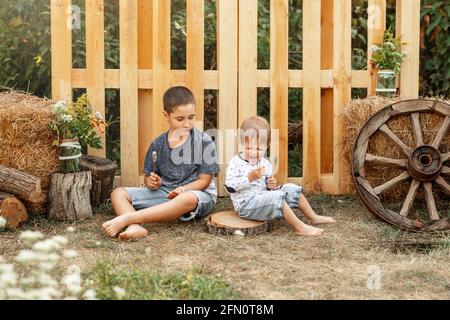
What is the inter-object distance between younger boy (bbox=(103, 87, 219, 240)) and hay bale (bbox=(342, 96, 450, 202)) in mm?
998

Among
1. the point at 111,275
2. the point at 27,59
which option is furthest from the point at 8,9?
the point at 111,275

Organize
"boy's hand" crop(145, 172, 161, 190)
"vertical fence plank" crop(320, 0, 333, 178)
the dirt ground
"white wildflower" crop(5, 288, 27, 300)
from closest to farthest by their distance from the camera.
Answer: "white wildflower" crop(5, 288, 27, 300) < the dirt ground < "boy's hand" crop(145, 172, 161, 190) < "vertical fence plank" crop(320, 0, 333, 178)

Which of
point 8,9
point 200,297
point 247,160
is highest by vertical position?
point 8,9

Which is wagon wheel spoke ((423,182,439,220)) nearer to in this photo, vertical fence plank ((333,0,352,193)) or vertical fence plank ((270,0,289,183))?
vertical fence plank ((333,0,352,193))

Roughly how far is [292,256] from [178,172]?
48.2 inches

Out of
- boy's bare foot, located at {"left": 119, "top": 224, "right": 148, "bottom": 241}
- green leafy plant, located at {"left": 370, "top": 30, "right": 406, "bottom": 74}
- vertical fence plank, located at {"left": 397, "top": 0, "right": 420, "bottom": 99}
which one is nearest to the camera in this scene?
boy's bare foot, located at {"left": 119, "top": 224, "right": 148, "bottom": 241}

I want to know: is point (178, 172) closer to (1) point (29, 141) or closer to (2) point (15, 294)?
(1) point (29, 141)

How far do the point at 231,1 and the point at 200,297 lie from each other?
288cm

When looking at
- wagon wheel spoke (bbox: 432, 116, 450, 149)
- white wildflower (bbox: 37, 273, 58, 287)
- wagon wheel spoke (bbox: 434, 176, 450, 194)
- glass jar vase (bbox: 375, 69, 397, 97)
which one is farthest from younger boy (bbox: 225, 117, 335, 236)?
white wildflower (bbox: 37, 273, 58, 287)

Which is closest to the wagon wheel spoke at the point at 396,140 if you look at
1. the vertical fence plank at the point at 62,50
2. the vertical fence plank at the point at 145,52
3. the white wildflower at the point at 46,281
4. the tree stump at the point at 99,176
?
the vertical fence plank at the point at 145,52

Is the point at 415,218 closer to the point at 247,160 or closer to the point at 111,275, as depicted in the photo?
the point at 247,160

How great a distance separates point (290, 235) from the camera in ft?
14.6

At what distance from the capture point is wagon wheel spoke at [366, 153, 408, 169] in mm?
4773
